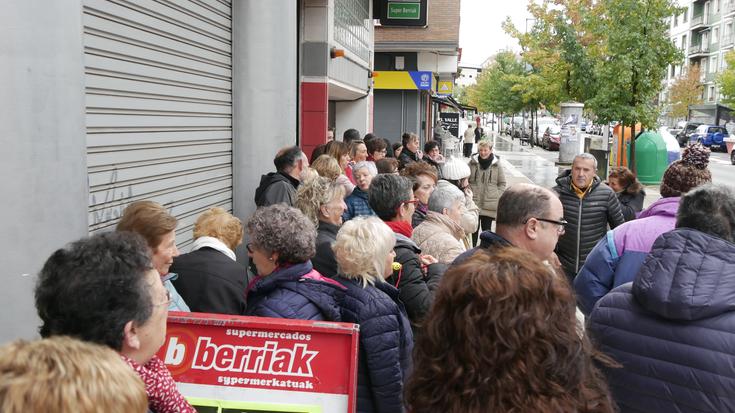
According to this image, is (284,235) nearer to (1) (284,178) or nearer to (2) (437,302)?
(2) (437,302)

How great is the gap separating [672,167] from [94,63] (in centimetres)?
393

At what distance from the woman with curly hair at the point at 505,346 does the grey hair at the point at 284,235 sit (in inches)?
59.0

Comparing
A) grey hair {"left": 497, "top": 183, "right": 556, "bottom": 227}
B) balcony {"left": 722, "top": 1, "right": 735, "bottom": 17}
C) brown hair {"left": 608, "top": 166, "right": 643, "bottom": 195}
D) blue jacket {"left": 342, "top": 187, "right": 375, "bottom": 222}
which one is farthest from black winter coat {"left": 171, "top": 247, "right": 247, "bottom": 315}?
balcony {"left": 722, "top": 1, "right": 735, "bottom": 17}

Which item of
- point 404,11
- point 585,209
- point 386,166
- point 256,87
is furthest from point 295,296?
point 404,11

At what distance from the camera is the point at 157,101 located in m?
6.14

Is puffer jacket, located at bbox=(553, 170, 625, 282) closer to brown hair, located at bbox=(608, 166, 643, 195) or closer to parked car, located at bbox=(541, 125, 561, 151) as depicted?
brown hair, located at bbox=(608, 166, 643, 195)

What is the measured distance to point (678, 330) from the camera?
2.80 meters

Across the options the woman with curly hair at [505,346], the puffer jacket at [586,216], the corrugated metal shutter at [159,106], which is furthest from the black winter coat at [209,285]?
the puffer jacket at [586,216]

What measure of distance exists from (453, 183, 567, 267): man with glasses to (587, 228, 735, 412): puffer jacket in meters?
0.63

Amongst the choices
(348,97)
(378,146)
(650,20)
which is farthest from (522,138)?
(378,146)

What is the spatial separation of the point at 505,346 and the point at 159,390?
1069 mm

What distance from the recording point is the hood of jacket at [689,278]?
272cm

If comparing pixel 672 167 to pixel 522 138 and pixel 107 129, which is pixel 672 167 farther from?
pixel 522 138

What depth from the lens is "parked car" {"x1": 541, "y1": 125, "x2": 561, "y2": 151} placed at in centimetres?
4609
